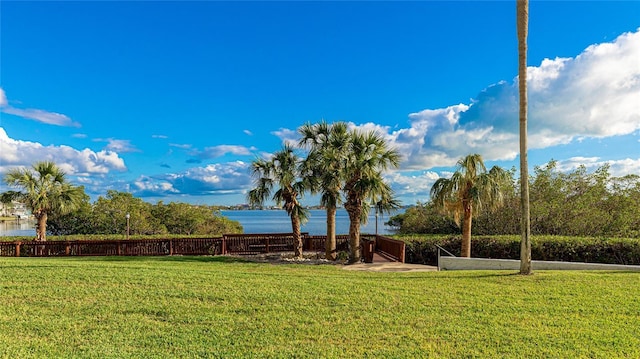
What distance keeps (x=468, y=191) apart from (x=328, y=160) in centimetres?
445

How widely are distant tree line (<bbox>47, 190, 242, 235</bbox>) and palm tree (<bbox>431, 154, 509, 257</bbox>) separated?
19296 mm

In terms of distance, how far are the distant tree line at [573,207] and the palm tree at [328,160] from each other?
4.49m

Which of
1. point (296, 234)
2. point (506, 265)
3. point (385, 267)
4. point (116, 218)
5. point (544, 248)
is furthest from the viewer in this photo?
point (116, 218)

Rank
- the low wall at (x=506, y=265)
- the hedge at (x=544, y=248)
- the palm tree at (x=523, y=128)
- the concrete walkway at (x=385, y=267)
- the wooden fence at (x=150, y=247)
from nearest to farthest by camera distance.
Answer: the palm tree at (x=523, y=128), the low wall at (x=506, y=265), the concrete walkway at (x=385, y=267), the hedge at (x=544, y=248), the wooden fence at (x=150, y=247)

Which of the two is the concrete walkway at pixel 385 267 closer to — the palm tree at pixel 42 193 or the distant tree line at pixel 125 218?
the palm tree at pixel 42 193

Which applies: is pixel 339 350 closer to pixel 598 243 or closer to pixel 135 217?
pixel 598 243

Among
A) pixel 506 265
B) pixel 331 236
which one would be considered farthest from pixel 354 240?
pixel 506 265

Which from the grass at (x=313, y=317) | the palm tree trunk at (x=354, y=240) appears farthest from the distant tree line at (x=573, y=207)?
the grass at (x=313, y=317)

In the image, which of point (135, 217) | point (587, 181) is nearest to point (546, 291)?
point (587, 181)

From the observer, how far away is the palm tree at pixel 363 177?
39.3ft

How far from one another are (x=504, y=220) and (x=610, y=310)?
12.1 meters

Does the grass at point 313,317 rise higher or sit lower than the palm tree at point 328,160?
lower

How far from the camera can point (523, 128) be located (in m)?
8.45

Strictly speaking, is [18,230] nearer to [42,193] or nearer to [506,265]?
[42,193]
